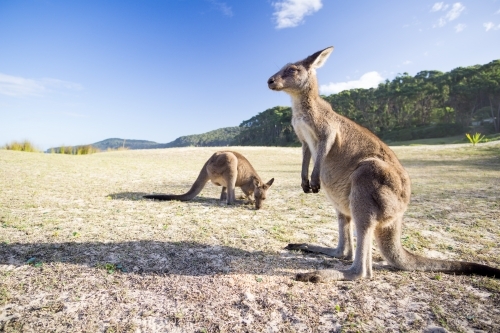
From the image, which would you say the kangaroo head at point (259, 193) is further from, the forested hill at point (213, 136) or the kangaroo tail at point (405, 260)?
the forested hill at point (213, 136)

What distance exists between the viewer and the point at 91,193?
643cm

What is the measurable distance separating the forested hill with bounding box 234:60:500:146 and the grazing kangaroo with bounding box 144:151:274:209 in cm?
3180

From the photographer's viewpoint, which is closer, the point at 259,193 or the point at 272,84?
the point at 272,84

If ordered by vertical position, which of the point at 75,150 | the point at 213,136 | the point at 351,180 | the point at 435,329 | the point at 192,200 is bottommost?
the point at 435,329

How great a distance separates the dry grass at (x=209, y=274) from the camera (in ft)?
6.64

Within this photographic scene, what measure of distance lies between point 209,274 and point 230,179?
11.2 ft

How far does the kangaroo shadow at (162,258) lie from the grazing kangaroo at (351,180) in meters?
0.41

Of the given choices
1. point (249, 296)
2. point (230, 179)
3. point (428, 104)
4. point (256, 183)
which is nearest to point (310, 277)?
point (249, 296)

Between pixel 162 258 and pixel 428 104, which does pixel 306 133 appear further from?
pixel 428 104

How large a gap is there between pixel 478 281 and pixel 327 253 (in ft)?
4.74

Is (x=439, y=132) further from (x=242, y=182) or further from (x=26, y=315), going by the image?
(x=26, y=315)

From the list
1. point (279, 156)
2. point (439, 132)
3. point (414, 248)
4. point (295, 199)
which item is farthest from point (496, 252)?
point (439, 132)

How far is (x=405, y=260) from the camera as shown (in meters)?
2.79

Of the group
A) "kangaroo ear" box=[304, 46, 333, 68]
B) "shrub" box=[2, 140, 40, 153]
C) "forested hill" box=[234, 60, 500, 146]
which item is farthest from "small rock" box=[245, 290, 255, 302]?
"forested hill" box=[234, 60, 500, 146]
